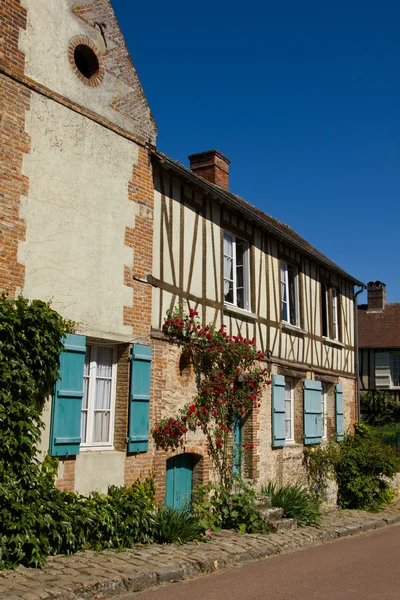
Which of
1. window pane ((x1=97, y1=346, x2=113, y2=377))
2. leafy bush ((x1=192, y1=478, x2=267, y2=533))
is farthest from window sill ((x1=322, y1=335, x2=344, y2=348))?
window pane ((x1=97, y1=346, x2=113, y2=377))

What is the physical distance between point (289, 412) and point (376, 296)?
1632 centimetres

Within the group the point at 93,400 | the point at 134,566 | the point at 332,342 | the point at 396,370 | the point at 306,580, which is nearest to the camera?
the point at 134,566

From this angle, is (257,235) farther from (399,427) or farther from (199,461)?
(399,427)

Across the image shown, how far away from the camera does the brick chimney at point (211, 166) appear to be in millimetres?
14312

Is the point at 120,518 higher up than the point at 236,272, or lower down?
lower down

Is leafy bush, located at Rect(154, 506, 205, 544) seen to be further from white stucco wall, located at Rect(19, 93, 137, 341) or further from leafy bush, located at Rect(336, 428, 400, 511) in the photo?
leafy bush, located at Rect(336, 428, 400, 511)

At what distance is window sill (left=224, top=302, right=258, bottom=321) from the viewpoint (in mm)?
10539

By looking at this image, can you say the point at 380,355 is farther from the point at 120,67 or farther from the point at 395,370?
the point at 120,67

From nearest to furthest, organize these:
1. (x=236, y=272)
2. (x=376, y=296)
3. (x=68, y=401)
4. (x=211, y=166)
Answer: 1. (x=68, y=401)
2. (x=236, y=272)
3. (x=211, y=166)
4. (x=376, y=296)

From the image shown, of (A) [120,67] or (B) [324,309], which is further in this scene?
(B) [324,309]

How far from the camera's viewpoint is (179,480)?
923 cm

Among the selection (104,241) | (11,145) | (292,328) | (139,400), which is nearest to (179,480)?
(139,400)

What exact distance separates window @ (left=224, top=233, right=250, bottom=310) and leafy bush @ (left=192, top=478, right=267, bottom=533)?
10.7 feet

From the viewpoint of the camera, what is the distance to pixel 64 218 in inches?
300
